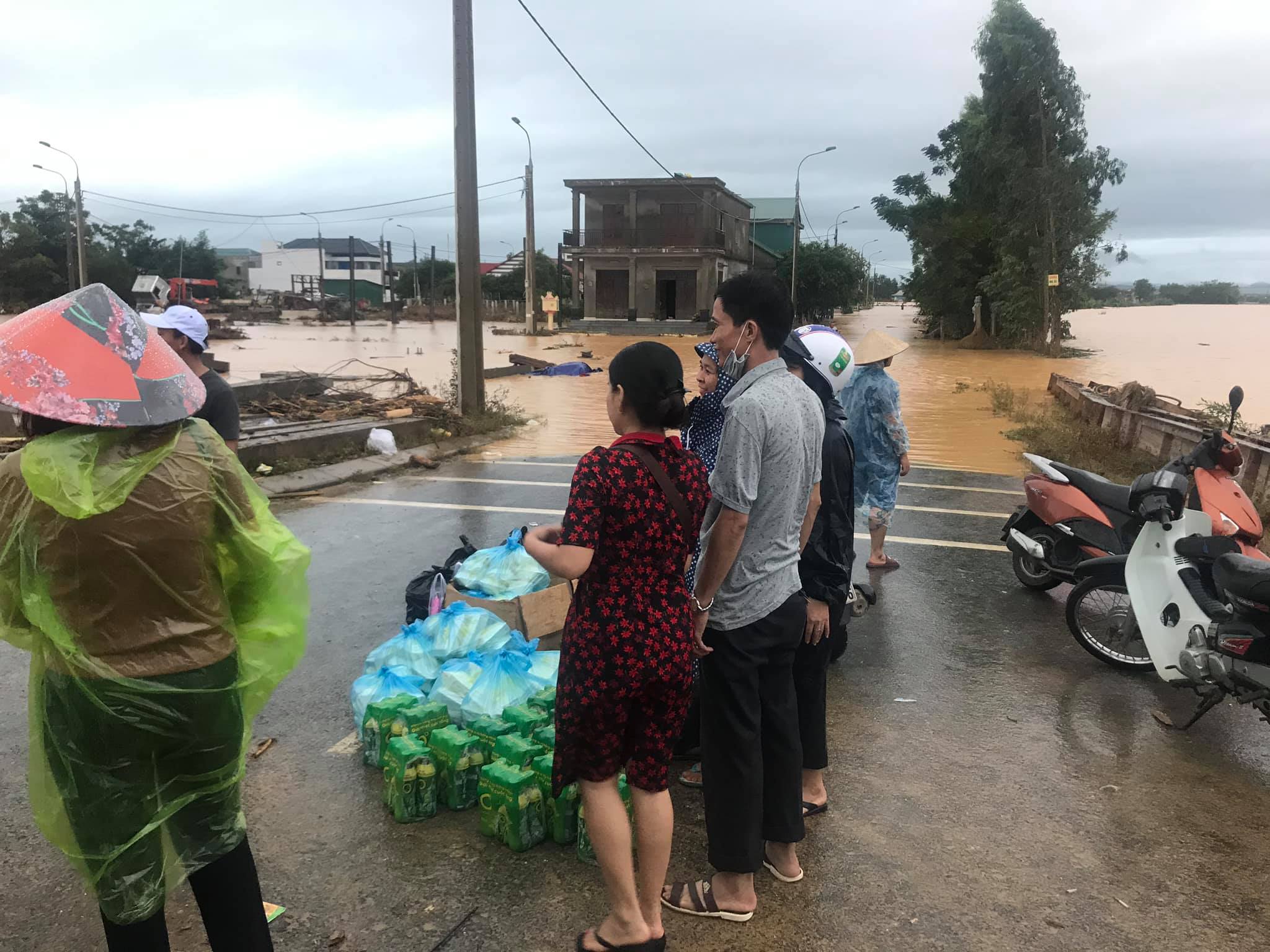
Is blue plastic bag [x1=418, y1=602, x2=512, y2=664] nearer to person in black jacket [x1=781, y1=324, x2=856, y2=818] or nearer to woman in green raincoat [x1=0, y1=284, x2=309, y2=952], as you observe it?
person in black jacket [x1=781, y1=324, x2=856, y2=818]

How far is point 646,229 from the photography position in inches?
1906

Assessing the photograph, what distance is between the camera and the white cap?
4.12 meters

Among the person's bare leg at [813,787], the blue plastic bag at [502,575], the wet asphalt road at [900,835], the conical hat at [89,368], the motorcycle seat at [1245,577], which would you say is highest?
the conical hat at [89,368]

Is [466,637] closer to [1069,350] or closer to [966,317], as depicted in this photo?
[1069,350]

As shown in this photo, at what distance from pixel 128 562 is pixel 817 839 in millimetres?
2339

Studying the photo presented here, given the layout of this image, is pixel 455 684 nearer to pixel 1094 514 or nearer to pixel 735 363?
pixel 735 363

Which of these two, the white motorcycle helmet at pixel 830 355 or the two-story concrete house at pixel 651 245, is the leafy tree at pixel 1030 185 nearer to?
the two-story concrete house at pixel 651 245

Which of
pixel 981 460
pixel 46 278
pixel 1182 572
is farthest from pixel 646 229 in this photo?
pixel 1182 572

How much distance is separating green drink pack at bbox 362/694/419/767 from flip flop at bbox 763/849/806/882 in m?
1.43

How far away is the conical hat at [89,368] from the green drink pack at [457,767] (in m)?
Result: 1.63

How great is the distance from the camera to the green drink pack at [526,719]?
320 cm

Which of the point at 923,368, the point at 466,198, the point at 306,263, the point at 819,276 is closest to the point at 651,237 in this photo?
the point at 819,276

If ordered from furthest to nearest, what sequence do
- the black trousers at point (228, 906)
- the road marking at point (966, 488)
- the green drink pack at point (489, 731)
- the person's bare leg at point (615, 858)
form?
the road marking at point (966, 488)
the green drink pack at point (489, 731)
the person's bare leg at point (615, 858)
the black trousers at point (228, 906)

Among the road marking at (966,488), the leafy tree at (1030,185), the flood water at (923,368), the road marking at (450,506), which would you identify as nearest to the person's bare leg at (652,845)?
the road marking at (450,506)
